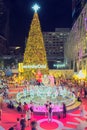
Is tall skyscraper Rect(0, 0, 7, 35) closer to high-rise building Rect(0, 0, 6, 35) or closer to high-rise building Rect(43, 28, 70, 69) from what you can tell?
high-rise building Rect(0, 0, 6, 35)

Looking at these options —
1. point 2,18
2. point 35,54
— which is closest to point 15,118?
point 35,54

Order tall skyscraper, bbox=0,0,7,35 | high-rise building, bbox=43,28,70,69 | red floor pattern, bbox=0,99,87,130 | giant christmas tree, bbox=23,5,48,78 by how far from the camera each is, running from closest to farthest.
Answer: red floor pattern, bbox=0,99,87,130 < giant christmas tree, bbox=23,5,48,78 < tall skyscraper, bbox=0,0,7,35 < high-rise building, bbox=43,28,70,69

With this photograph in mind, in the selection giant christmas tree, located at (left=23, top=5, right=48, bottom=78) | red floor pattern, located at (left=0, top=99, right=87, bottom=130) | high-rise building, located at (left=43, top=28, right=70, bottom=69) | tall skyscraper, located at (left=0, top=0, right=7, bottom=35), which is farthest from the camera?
high-rise building, located at (left=43, top=28, right=70, bottom=69)

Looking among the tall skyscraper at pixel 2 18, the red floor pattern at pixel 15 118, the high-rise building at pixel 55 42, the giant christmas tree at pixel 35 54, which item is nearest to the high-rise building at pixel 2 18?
the tall skyscraper at pixel 2 18

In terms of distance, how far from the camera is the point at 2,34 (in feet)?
369

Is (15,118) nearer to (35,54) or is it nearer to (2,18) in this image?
(35,54)

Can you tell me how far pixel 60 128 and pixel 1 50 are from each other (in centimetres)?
9797

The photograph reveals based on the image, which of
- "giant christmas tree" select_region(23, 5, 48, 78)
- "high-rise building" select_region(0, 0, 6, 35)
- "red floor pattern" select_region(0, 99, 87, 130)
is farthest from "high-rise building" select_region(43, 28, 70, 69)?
"red floor pattern" select_region(0, 99, 87, 130)

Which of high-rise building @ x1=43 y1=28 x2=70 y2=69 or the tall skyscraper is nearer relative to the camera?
the tall skyscraper

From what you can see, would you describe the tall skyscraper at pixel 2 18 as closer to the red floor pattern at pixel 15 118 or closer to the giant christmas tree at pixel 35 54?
the giant christmas tree at pixel 35 54

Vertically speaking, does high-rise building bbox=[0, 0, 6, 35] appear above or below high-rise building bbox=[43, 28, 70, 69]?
above

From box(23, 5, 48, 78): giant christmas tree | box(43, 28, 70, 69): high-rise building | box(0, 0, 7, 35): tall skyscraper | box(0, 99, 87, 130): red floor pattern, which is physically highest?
box(0, 0, 7, 35): tall skyscraper

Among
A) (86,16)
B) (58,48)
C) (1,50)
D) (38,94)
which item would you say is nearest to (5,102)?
(38,94)

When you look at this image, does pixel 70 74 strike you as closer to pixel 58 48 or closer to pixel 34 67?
pixel 34 67
